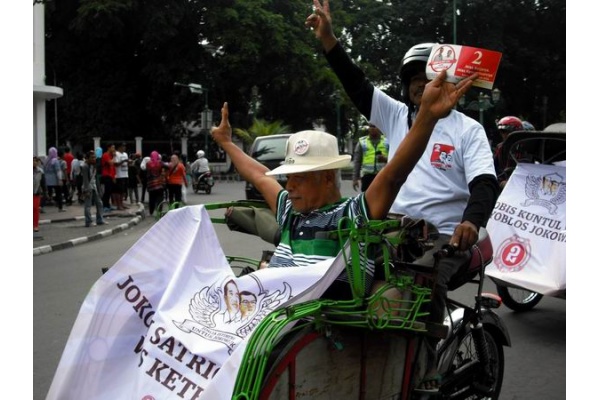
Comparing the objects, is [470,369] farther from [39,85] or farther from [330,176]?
[39,85]

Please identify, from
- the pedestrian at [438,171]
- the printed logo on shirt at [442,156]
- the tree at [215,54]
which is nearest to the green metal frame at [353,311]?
the pedestrian at [438,171]

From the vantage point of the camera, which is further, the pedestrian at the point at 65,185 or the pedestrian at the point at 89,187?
the pedestrian at the point at 65,185

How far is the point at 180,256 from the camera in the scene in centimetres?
283

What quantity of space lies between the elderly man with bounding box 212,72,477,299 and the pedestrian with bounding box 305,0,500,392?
41 centimetres

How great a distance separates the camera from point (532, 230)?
5738mm

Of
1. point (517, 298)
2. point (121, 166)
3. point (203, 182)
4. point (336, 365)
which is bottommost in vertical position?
point (517, 298)

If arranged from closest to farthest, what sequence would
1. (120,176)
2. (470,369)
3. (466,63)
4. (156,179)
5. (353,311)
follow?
(353,311), (466,63), (470,369), (156,179), (120,176)

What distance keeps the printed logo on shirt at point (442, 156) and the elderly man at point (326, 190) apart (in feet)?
1.65

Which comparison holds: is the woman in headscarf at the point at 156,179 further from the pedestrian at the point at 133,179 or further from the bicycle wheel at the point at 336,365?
the bicycle wheel at the point at 336,365

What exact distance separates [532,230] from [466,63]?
3406mm

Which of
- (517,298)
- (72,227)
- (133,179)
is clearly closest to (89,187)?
(72,227)

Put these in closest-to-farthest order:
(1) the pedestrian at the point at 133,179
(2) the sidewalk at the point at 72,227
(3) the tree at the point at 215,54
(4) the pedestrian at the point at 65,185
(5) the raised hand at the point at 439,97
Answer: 1. (5) the raised hand at the point at 439,97
2. (2) the sidewalk at the point at 72,227
3. (4) the pedestrian at the point at 65,185
4. (1) the pedestrian at the point at 133,179
5. (3) the tree at the point at 215,54

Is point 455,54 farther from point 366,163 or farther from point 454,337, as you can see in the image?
point 366,163

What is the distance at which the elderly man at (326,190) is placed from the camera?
8.66 feet
